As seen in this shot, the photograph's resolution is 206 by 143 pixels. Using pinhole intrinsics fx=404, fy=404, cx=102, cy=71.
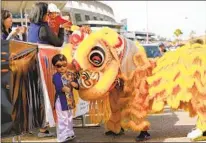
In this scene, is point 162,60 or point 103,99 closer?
point 103,99

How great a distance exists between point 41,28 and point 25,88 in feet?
5.80

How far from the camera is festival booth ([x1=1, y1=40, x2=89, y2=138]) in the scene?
4055mm

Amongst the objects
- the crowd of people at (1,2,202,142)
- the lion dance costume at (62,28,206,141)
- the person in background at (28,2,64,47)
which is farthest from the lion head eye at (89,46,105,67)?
the person in background at (28,2,64,47)

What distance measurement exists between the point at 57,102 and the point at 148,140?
160cm

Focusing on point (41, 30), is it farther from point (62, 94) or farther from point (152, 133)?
point (152, 133)

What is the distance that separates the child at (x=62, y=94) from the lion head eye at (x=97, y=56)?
0.36 meters

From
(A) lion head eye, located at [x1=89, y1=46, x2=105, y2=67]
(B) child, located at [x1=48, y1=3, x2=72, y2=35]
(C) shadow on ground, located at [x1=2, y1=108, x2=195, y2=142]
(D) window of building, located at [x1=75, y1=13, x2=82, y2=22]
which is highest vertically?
(D) window of building, located at [x1=75, y1=13, x2=82, y2=22]

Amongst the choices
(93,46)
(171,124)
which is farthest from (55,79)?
(171,124)

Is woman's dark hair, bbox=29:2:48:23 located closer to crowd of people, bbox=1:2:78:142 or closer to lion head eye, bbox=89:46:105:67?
crowd of people, bbox=1:2:78:142

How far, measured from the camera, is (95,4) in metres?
75.5

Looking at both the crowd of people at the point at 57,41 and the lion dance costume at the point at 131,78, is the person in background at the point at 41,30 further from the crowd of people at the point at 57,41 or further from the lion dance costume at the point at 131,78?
the lion dance costume at the point at 131,78

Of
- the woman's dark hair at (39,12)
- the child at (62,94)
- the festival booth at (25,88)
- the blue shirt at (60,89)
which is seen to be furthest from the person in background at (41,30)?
the blue shirt at (60,89)

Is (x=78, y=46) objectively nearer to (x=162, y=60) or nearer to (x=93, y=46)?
(x=93, y=46)

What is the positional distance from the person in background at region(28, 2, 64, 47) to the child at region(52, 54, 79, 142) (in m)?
0.95
